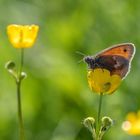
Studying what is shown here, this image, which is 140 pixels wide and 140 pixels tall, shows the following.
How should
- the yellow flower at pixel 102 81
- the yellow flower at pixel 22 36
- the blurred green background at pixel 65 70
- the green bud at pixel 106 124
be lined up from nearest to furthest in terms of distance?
the green bud at pixel 106 124 → the yellow flower at pixel 102 81 → the yellow flower at pixel 22 36 → the blurred green background at pixel 65 70

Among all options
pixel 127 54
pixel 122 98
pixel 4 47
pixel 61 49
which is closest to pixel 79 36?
pixel 61 49

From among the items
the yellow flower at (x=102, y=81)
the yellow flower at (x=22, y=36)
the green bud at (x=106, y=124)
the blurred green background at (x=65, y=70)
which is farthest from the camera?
the blurred green background at (x=65, y=70)

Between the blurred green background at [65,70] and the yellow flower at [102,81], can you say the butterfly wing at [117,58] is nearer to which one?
the yellow flower at [102,81]

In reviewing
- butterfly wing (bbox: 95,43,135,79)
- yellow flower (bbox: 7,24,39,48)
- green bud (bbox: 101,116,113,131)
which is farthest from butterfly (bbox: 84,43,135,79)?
green bud (bbox: 101,116,113,131)

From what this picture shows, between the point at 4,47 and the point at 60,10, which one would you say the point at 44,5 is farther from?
the point at 4,47

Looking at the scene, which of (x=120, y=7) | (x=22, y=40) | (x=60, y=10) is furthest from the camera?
(x=60, y=10)

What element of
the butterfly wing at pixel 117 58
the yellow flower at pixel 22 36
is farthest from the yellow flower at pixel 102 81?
the yellow flower at pixel 22 36
